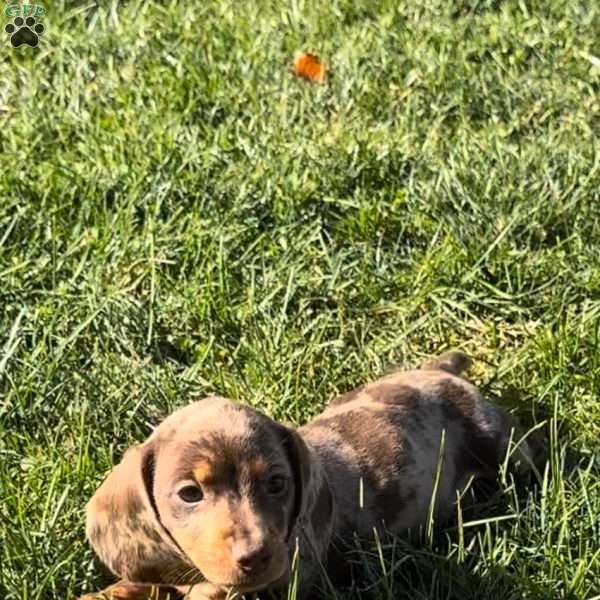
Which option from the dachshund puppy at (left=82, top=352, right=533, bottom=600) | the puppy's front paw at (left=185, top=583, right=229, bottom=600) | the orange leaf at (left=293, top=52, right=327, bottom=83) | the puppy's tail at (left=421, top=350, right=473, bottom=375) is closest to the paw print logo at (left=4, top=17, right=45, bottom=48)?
the orange leaf at (left=293, top=52, right=327, bottom=83)

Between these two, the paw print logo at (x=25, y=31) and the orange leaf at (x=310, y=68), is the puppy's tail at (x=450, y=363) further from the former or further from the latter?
the paw print logo at (x=25, y=31)

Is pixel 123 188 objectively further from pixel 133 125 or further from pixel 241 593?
pixel 241 593

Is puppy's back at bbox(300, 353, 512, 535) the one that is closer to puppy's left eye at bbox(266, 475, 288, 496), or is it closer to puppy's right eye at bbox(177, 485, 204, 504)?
puppy's left eye at bbox(266, 475, 288, 496)

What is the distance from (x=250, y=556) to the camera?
11.4ft

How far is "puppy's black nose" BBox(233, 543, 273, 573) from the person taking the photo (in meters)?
3.47

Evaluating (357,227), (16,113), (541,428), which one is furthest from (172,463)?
(16,113)

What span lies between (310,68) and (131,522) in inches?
138

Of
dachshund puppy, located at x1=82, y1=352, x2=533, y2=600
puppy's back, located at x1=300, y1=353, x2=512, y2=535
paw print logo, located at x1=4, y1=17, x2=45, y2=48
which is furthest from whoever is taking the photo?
paw print logo, located at x1=4, y1=17, x2=45, y2=48

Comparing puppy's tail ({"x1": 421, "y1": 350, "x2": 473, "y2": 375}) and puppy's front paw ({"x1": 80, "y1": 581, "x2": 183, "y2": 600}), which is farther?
puppy's tail ({"x1": 421, "y1": 350, "x2": 473, "y2": 375})

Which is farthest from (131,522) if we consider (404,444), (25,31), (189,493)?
(25,31)

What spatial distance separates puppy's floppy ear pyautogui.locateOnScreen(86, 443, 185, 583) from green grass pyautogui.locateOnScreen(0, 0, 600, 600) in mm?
296

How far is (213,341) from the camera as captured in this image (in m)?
5.05

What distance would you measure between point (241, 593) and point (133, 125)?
3081 millimetres

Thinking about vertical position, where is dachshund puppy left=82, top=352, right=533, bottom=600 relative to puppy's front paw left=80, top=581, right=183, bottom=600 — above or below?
above
